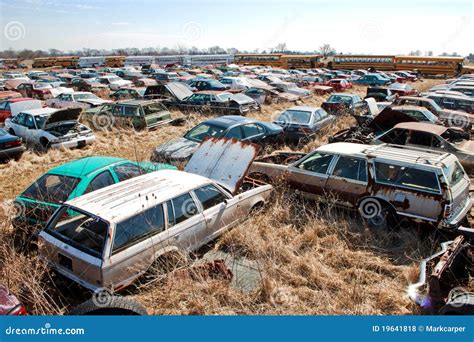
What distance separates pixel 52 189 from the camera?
19.1ft

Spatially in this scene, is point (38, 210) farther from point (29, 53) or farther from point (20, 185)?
point (29, 53)

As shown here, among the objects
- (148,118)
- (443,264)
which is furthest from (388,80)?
(443,264)

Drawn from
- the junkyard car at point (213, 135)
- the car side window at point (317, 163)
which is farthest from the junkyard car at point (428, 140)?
the car side window at point (317, 163)

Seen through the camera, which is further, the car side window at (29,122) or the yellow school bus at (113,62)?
the yellow school bus at (113,62)

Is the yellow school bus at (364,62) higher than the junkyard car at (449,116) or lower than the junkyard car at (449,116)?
higher

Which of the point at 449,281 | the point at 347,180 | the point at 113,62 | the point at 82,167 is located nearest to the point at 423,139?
the point at 347,180

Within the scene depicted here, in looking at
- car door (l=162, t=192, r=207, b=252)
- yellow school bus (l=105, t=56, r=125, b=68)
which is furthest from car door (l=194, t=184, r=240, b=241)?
yellow school bus (l=105, t=56, r=125, b=68)

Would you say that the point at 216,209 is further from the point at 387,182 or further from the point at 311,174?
the point at 387,182

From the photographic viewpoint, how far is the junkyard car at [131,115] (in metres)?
13.4

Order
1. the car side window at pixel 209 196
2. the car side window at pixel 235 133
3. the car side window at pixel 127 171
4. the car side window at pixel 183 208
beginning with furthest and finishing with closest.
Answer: the car side window at pixel 235 133
the car side window at pixel 127 171
the car side window at pixel 209 196
the car side window at pixel 183 208

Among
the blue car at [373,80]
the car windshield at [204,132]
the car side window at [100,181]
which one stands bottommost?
the car side window at [100,181]

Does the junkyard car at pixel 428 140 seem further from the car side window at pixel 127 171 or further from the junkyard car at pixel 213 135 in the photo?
the car side window at pixel 127 171

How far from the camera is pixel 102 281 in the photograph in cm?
398

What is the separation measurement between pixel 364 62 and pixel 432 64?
8.44 metres
